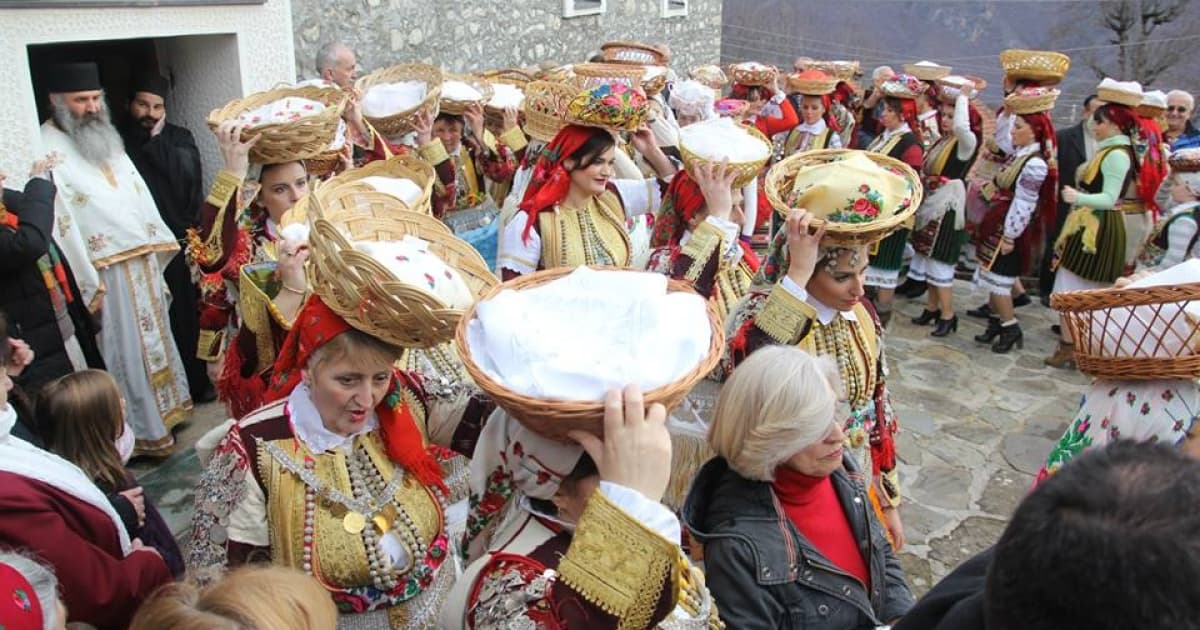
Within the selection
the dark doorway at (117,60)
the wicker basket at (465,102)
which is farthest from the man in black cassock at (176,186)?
the wicker basket at (465,102)

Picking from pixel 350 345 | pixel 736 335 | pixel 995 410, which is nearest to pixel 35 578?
pixel 350 345

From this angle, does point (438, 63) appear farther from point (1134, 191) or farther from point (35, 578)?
point (35, 578)

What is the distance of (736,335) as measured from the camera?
3443 millimetres

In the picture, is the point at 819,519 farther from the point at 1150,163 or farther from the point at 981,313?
the point at 981,313

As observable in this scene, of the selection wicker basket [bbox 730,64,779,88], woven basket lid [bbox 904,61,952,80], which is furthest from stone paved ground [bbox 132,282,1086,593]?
wicker basket [bbox 730,64,779,88]

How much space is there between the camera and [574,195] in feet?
14.3

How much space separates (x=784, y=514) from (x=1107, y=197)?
5764mm

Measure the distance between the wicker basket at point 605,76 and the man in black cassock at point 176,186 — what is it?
2.66m

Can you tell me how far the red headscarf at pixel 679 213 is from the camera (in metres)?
4.45

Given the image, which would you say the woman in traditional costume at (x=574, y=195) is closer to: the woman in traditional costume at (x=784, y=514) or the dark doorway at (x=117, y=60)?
the woman in traditional costume at (x=784, y=514)

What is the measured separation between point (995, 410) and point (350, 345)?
5782 mm

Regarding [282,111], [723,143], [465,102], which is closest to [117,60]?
[465,102]

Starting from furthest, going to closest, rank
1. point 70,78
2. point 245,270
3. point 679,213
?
point 70,78, point 679,213, point 245,270

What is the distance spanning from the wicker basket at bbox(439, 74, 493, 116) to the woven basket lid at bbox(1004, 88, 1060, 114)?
417 cm
